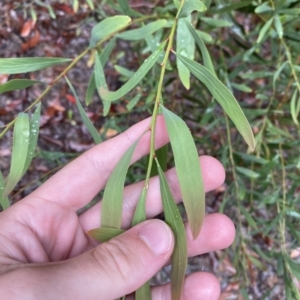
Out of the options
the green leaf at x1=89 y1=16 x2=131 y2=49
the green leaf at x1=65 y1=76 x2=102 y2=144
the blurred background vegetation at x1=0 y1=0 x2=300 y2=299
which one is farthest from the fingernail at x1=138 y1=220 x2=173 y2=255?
the blurred background vegetation at x1=0 y1=0 x2=300 y2=299

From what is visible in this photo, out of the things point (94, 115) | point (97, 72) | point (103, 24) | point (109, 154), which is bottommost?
point (94, 115)

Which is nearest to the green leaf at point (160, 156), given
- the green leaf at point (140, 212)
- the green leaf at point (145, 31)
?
the green leaf at point (140, 212)

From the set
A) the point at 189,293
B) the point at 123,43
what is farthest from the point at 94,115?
the point at 189,293

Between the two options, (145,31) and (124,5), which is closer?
(145,31)

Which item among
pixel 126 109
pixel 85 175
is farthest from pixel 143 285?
pixel 126 109

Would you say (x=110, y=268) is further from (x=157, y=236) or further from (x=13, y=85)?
(x=13, y=85)

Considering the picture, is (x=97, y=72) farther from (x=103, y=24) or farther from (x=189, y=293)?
(x=189, y=293)

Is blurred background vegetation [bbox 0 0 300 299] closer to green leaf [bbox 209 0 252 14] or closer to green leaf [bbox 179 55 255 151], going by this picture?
green leaf [bbox 209 0 252 14]
